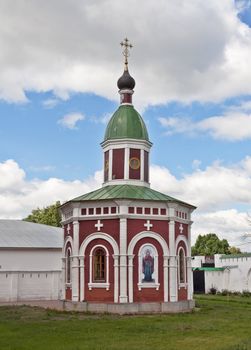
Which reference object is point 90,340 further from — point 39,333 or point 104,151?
point 104,151

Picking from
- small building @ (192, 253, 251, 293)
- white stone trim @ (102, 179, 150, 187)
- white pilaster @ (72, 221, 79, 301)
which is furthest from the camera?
small building @ (192, 253, 251, 293)

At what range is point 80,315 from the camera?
2228 cm

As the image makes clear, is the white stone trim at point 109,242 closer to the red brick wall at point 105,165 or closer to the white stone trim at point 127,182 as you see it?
the white stone trim at point 127,182

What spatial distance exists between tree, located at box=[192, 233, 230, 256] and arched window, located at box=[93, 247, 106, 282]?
168 feet

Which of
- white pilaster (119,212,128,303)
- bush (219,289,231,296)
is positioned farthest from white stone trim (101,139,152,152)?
bush (219,289,231,296)

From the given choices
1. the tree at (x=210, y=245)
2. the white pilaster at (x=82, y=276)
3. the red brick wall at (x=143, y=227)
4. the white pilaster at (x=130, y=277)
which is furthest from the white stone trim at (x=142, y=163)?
the tree at (x=210, y=245)

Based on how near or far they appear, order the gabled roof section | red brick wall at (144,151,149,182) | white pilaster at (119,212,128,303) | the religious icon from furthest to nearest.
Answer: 1. the gabled roof section
2. red brick wall at (144,151,149,182)
3. the religious icon
4. white pilaster at (119,212,128,303)

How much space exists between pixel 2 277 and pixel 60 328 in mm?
15563

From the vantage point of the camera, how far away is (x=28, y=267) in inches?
1304

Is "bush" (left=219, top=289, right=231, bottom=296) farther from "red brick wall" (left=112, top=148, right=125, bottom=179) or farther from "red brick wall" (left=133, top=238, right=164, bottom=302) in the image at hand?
"red brick wall" (left=112, top=148, right=125, bottom=179)

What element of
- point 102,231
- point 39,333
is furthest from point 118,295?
point 39,333

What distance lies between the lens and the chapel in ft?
78.3

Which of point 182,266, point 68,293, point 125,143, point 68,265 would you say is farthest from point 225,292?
point 125,143

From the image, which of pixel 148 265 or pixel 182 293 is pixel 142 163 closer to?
pixel 148 265
